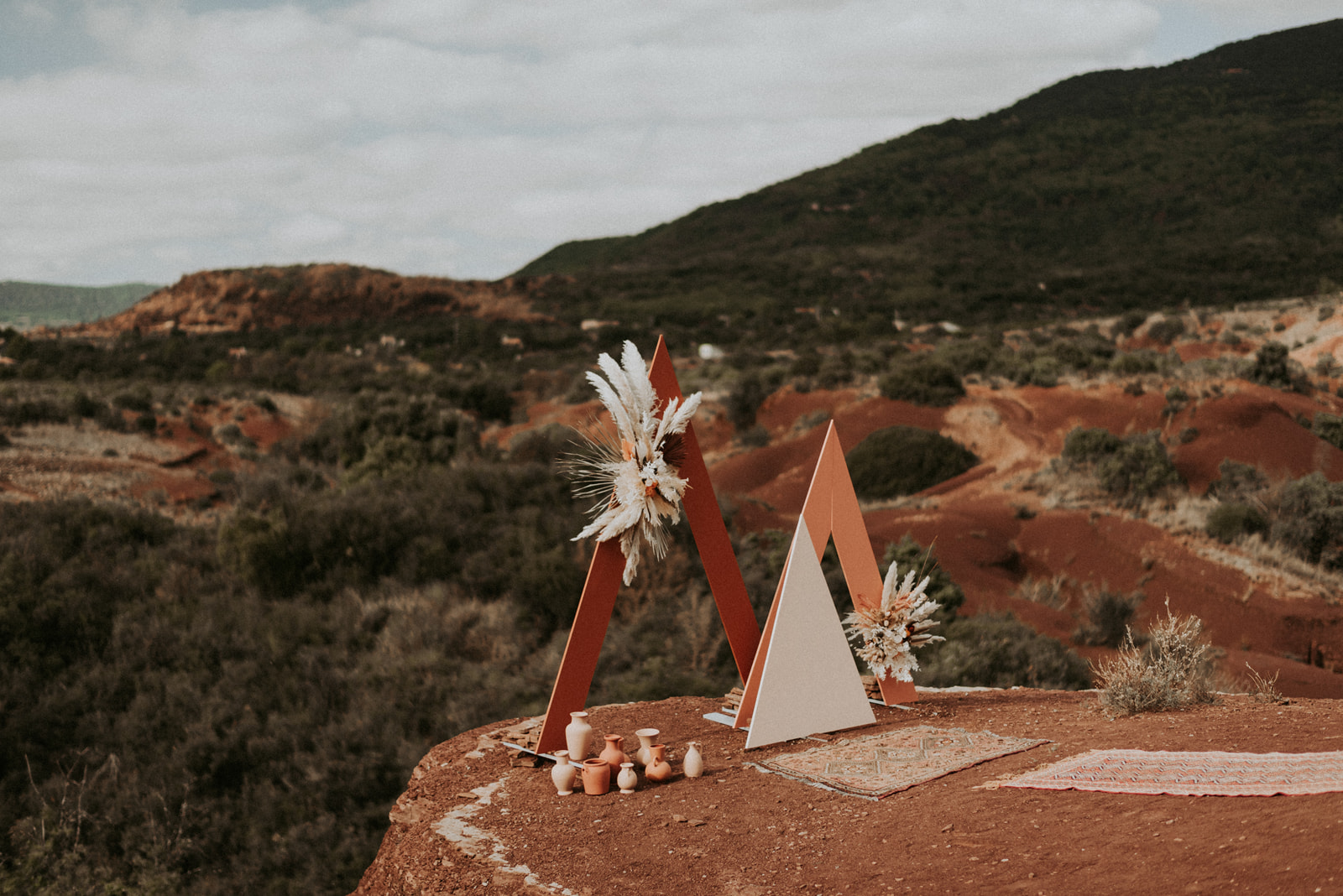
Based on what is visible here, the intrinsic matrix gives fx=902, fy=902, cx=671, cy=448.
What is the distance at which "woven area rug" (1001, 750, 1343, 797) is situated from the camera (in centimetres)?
405

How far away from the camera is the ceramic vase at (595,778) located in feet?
17.4

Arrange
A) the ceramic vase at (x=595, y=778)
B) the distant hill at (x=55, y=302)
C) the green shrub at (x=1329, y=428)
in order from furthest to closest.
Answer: the distant hill at (x=55, y=302), the green shrub at (x=1329, y=428), the ceramic vase at (x=595, y=778)

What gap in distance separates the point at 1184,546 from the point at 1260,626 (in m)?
→ 2.38

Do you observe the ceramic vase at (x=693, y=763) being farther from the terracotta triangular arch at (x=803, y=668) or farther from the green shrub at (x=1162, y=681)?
the green shrub at (x=1162, y=681)

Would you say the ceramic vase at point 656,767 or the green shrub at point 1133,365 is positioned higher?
the green shrub at point 1133,365

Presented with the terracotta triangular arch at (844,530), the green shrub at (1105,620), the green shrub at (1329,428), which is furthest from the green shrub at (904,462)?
the terracotta triangular arch at (844,530)

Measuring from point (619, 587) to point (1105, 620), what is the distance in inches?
305

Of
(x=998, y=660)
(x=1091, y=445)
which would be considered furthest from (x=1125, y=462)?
(x=998, y=660)

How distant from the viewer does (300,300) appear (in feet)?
196

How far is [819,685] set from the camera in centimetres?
627

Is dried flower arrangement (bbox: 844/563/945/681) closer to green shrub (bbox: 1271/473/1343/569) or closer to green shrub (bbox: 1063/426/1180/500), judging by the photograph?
green shrub (bbox: 1271/473/1343/569)

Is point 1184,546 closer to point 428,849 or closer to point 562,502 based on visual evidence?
point 562,502

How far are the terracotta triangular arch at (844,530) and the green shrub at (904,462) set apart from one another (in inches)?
495

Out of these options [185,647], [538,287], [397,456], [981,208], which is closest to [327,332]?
[538,287]
